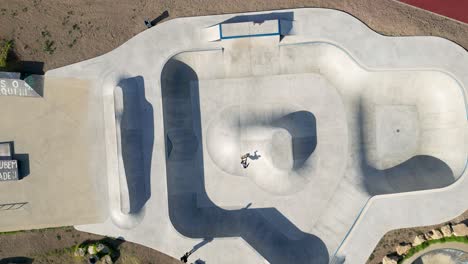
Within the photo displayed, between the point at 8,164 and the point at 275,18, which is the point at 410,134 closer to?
the point at 275,18

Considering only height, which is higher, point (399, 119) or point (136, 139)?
point (399, 119)

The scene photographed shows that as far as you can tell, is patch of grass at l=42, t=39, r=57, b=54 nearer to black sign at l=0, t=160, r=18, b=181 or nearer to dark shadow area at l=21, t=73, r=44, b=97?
dark shadow area at l=21, t=73, r=44, b=97

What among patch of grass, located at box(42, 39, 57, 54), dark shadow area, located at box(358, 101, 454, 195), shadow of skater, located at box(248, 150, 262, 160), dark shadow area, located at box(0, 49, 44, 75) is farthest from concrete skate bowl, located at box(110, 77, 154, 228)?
dark shadow area, located at box(358, 101, 454, 195)

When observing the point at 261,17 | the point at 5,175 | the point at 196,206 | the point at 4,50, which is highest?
the point at 261,17

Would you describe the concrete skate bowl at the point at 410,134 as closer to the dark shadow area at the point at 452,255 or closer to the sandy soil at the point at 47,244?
the dark shadow area at the point at 452,255

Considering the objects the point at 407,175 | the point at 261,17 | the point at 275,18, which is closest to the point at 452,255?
the point at 407,175

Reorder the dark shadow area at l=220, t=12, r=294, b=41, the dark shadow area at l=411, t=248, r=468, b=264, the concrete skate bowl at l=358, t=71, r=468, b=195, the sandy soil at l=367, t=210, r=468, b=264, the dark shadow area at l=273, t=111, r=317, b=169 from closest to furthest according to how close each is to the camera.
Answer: the sandy soil at l=367, t=210, r=468, b=264
the dark shadow area at l=411, t=248, r=468, b=264
the dark shadow area at l=220, t=12, r=294, b=41
the concrete skate bowl at l=358, t=71, r=468, b=195
the dark shadow area at l=273, t=111, r=317, b=169
